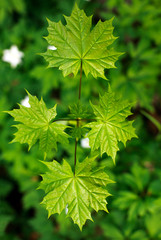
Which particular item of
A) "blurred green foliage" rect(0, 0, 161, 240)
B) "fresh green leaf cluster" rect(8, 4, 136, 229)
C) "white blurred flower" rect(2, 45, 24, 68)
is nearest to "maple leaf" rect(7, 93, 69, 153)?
"fresh green leaf cluster" rect(8, 4, 136, 229)

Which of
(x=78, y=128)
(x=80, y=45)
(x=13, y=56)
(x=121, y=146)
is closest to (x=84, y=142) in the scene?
(x=121, y=146)

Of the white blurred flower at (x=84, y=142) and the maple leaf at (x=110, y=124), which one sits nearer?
the maple leaf at (x=110, y=124)

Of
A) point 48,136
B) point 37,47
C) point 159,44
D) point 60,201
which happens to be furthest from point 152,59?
point 60,201

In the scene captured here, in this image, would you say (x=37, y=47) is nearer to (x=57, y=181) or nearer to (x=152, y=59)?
(x=152, y=59)

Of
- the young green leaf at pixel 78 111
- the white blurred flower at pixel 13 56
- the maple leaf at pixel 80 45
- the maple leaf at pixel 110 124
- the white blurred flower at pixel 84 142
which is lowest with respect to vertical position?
the maple leaf at pixel 110 124

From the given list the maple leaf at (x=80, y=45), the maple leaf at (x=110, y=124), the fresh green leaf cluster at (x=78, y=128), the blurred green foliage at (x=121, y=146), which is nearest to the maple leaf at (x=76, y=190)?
the fresh green leaf cluster at (x=78, y=128)

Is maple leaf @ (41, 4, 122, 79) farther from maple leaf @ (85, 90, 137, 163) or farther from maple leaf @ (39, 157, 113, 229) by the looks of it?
maple leaf @ (39, 157, 113, 229)

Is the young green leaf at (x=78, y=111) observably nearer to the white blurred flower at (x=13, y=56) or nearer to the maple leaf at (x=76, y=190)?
the maple leaf at (x=76, y=190)
